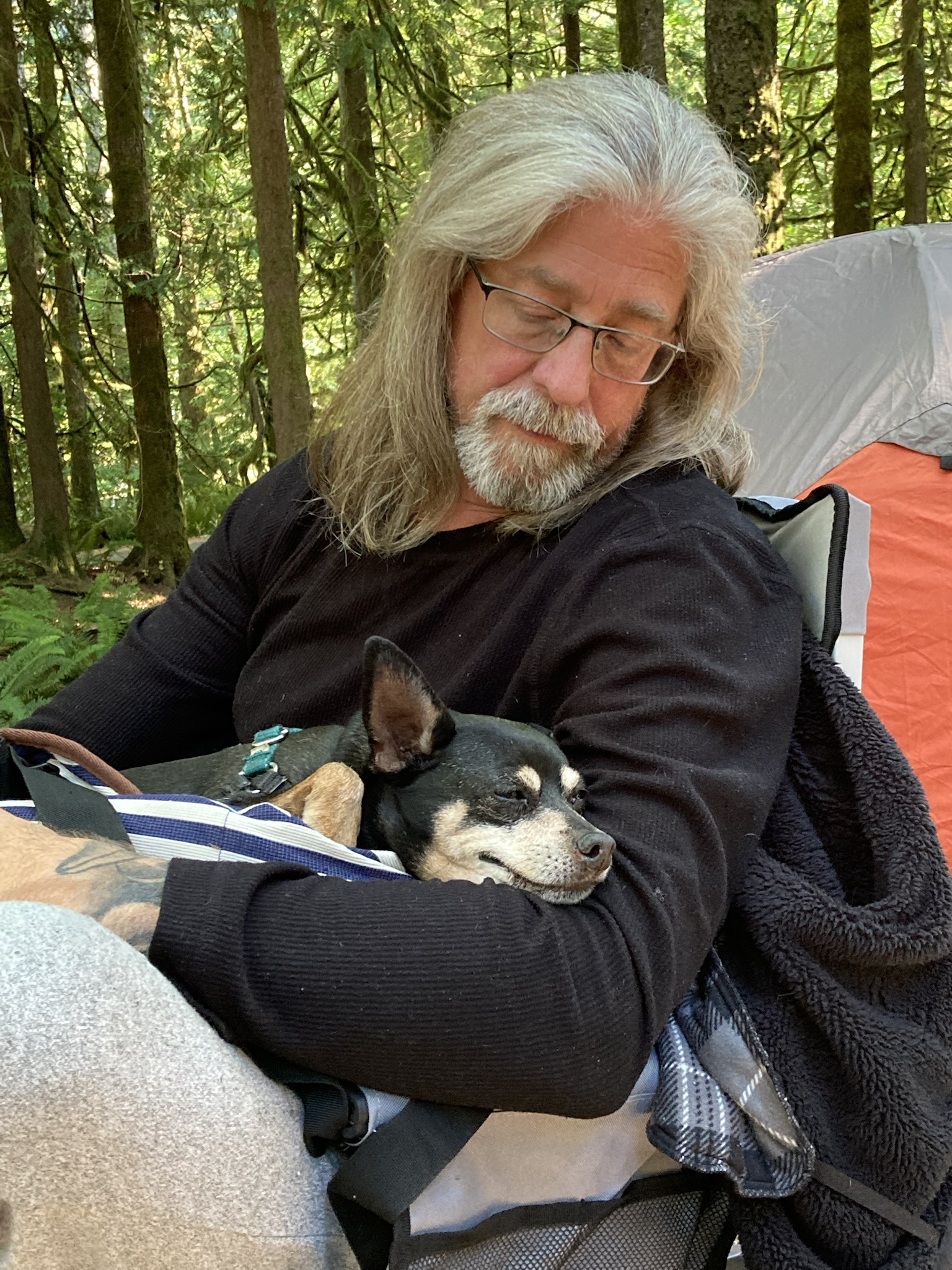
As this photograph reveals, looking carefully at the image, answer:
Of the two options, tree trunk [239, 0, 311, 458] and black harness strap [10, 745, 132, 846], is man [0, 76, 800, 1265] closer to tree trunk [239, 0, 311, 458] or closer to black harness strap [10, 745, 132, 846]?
black harness strap [10, 745, 132, 846]

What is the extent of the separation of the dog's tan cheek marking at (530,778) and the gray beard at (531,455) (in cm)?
56

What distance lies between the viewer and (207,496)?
1059cm

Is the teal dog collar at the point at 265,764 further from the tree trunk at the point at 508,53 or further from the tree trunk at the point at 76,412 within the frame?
the tree trunk at the point at 508,53

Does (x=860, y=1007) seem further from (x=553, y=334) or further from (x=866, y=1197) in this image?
(x=553, y=334)

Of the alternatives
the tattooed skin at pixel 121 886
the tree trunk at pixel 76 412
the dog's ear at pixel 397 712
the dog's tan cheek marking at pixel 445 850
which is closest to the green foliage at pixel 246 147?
the tree trunk at pixel 76 412

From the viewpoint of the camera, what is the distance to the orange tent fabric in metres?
3.41

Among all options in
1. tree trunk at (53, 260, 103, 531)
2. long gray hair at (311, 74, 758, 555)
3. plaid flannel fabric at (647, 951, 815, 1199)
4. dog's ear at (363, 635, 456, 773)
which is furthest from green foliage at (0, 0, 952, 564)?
plaid flannel fabric at (647, 951, 815, 1199)

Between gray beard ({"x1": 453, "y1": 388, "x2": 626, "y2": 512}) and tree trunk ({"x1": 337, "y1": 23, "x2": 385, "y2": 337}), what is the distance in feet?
16.4

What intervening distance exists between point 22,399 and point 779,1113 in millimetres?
8060

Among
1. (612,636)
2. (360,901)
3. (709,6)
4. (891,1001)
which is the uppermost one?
(709,6)

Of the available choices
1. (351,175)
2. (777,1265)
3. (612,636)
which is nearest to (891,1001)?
(777,1265)

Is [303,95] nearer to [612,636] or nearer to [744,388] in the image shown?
[744,388]

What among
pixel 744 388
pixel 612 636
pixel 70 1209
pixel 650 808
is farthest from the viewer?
pixel 744 388

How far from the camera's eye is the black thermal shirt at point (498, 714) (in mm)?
1371
